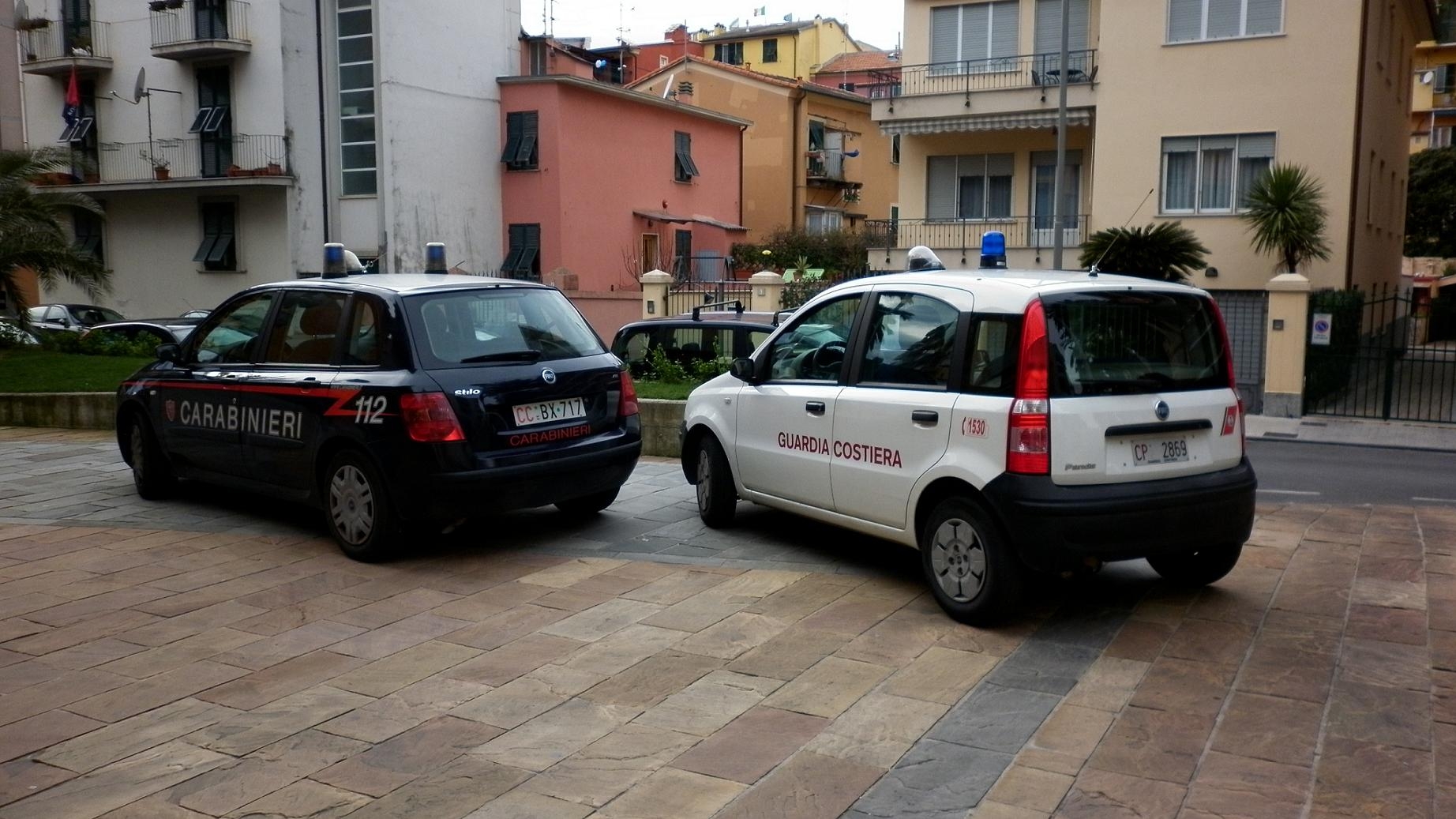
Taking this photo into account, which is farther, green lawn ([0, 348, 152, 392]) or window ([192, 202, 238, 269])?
window ([192, 202, 238, 269])

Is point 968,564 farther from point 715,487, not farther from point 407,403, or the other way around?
point 407,403

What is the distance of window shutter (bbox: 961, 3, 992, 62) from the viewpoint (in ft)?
92.6

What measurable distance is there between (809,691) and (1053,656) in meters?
1.23

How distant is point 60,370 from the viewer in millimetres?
17453

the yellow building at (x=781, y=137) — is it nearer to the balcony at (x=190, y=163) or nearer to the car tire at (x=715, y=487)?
the balcony at (x=190, y=163)

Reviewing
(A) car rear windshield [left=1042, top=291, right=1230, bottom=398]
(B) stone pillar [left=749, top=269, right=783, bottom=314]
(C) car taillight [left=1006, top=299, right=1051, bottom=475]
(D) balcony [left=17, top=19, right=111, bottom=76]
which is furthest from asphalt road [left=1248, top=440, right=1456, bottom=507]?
(D) balcony [left=17, top=19, right=111, bottom=76]

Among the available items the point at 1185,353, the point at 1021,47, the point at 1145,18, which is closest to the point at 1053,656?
the point at 1185,353

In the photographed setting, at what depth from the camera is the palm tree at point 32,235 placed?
20.5 m

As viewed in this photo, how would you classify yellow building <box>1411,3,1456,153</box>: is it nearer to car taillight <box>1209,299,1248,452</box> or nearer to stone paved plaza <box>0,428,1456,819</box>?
stone paved plaza <box>0,428,1456,819</box>

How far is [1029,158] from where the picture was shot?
28828 millimetres

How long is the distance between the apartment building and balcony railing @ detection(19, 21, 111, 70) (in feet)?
80.3

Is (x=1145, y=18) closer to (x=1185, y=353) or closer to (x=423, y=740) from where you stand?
(x=1185, y=353)

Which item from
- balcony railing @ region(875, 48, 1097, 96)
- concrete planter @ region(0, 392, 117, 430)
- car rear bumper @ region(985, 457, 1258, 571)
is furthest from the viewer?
balcony railing @ region(875, 48, 1097, 96)

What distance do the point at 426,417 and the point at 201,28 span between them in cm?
3250
